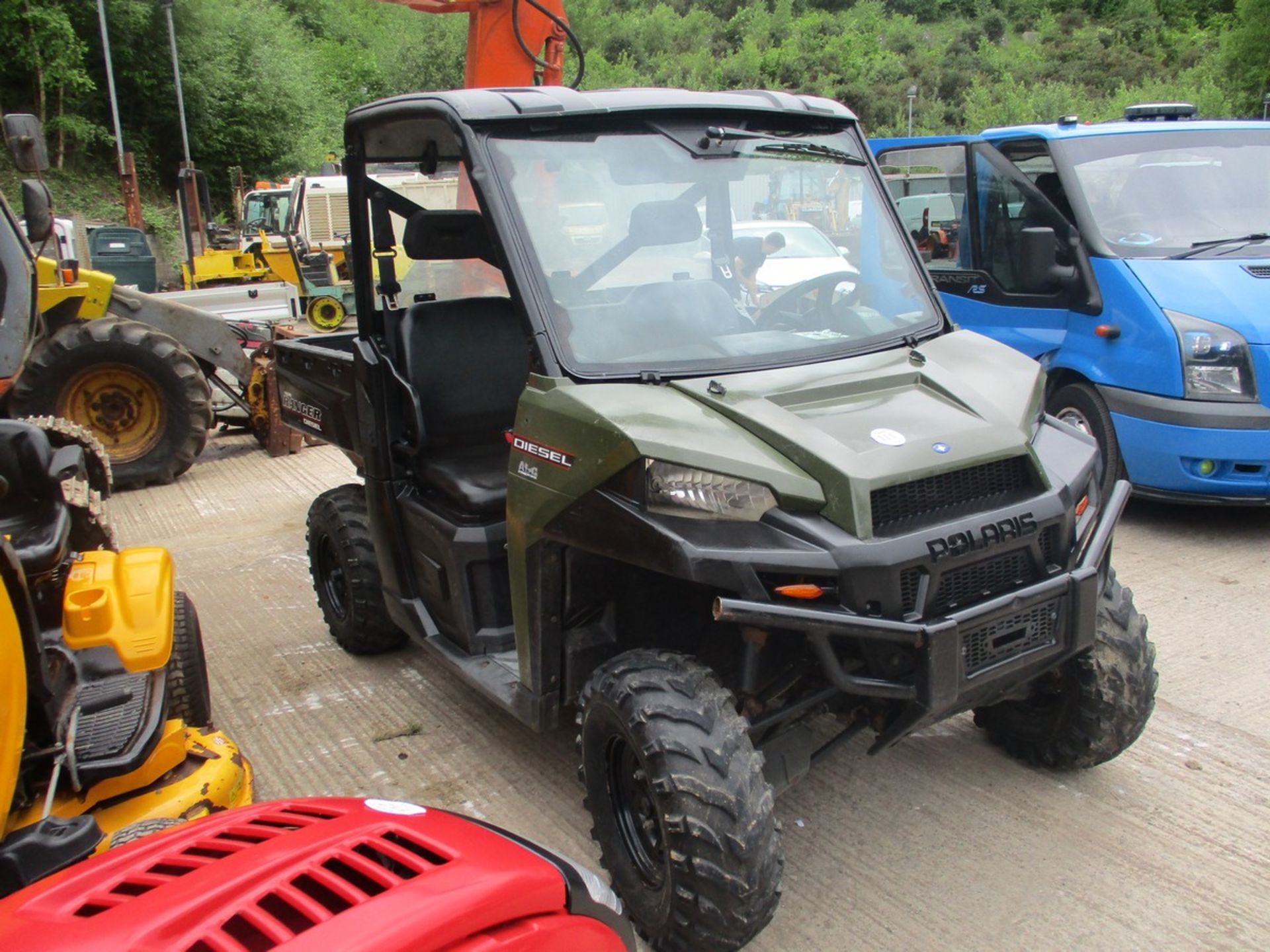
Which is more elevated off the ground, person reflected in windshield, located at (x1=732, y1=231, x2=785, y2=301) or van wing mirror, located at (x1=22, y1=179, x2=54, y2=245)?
van wing mirror, located at (x1=22, y1=179, x2=54, y2=245)

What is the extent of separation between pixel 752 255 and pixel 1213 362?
3.28 metres

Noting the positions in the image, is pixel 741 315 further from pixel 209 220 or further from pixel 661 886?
pixel 209 220

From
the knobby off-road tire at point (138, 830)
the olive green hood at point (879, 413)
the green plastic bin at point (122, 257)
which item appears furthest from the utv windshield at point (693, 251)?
the green plastic bin at point (122, 257)

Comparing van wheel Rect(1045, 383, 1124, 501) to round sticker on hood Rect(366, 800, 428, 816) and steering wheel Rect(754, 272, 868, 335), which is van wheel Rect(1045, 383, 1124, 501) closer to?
steering wheel Rect(754, 272, 868, 335)

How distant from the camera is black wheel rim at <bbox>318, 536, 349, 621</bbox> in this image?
477cm

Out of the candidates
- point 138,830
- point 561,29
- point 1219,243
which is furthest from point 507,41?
point 138,830

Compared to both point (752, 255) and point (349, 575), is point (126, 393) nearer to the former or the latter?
point (349, 575)

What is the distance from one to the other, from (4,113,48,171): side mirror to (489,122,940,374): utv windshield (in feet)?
8.31

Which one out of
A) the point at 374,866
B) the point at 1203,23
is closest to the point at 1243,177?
the point at 374,866

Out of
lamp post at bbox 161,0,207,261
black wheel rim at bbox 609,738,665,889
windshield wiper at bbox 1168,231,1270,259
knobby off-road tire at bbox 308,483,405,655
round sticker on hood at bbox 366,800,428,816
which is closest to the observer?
round sticker on hood at bbox 366,800,428,816

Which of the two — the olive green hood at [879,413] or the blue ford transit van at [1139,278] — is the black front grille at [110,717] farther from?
the blue ford transit van at [1139,278]

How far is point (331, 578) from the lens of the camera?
4875 mm

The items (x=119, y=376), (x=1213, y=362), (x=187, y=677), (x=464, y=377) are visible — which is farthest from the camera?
(x=119, y=376)

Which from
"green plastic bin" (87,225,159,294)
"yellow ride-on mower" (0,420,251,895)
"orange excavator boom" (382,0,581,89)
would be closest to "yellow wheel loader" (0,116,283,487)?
"orange excavator boom" (382,0,581,89)
